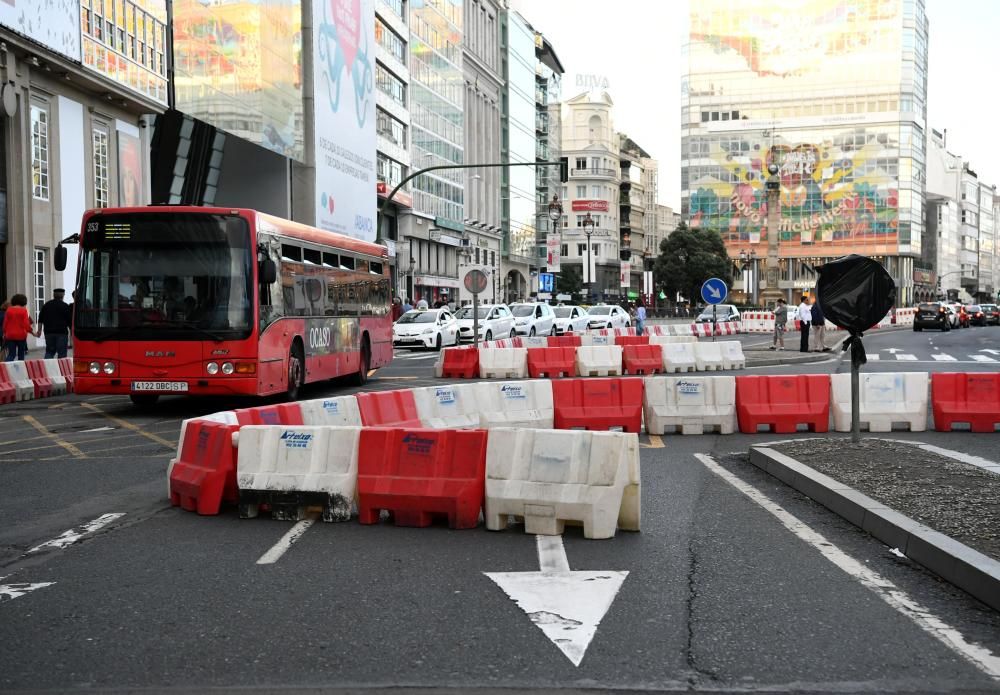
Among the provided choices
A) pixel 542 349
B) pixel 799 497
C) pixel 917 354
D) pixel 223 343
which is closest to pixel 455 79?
pixel 917 354

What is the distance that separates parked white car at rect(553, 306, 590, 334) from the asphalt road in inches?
1643

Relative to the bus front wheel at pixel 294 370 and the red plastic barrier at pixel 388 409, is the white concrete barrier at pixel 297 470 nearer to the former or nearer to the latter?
the red plastic barrier at pixel 388 409

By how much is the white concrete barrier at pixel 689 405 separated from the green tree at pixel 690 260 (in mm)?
97348

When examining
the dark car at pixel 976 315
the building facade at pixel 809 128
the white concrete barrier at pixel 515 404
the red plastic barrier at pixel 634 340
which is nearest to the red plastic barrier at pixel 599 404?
the white concrete barrier at pixel 515 404

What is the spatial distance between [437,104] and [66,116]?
149ft

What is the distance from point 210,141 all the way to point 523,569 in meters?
41.0

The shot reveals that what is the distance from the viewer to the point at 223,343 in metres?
16.6

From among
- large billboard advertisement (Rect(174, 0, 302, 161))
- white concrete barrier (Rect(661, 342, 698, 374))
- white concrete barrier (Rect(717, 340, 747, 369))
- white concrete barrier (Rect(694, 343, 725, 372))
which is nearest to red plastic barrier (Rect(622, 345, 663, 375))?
white concrete barrier (Rect(661, 342, 698, 374))

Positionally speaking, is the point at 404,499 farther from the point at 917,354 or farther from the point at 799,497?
the point at 917,354

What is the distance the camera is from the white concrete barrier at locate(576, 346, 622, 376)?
91.8 feet

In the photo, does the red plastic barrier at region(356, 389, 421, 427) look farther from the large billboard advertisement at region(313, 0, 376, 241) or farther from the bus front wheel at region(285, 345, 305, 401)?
the large billboard advertisement at region(313, 0, 376, 241)

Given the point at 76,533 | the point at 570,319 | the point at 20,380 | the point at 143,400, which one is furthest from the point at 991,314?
the point at 76,533

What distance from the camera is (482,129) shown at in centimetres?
9431

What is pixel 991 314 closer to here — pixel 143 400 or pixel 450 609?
pixel 143 400
